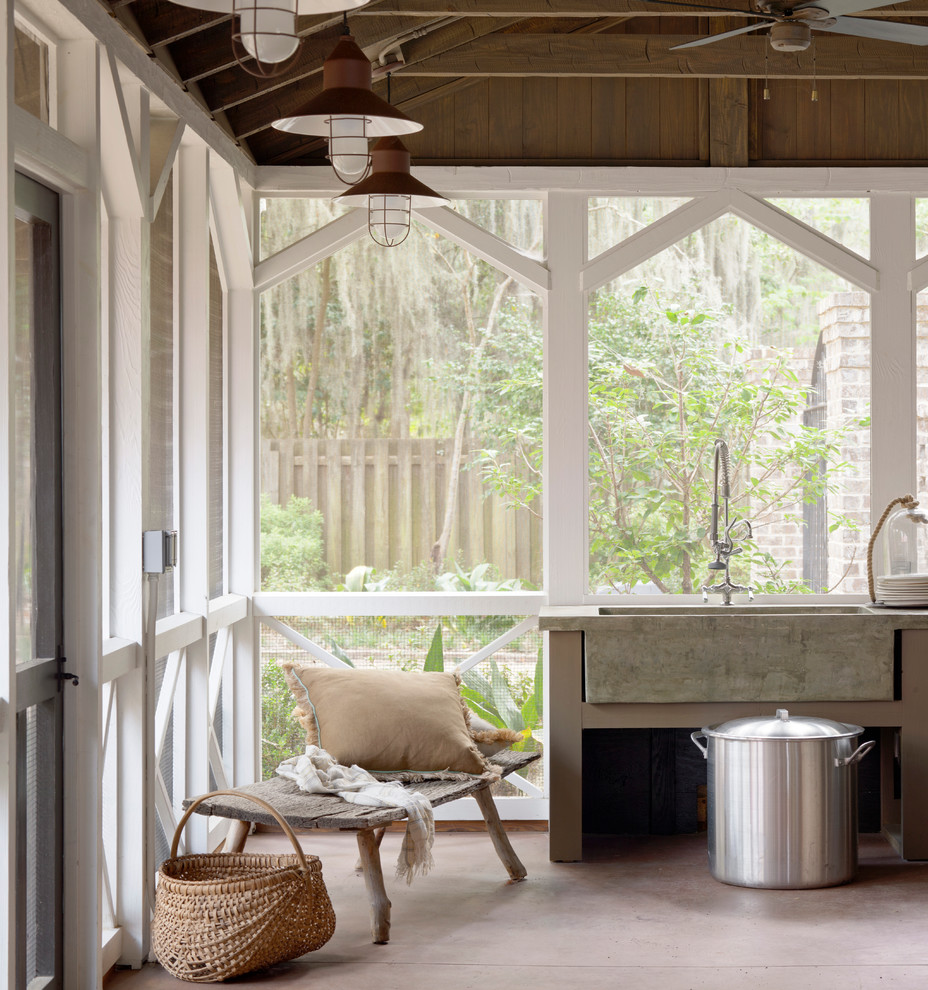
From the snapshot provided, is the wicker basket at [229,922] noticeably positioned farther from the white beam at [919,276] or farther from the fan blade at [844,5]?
the white beam at [919,276]

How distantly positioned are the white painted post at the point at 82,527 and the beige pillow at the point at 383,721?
1100 millimetres

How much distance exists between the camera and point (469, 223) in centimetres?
509

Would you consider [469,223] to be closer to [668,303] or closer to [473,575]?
[668,303]

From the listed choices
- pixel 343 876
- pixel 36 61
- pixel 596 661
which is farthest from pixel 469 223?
pixel 343 876

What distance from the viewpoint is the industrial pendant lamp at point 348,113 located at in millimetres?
2730

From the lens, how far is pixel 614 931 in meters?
3.76

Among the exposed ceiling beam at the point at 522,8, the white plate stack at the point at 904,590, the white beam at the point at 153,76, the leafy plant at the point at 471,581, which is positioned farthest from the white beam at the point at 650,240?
the white plate stack at the point at 904,590

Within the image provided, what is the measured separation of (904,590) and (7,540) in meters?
3.39

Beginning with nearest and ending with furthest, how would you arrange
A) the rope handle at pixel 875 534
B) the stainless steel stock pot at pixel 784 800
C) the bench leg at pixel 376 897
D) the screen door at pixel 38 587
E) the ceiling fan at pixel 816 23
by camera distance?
the screen door at pixel 38 587 → the ceiling fan at pixel 816 23 → the bench leg at pixel 376 897 → the stainless steel stock pot at pixel 784 800 → the rope handle at pixel 875 534

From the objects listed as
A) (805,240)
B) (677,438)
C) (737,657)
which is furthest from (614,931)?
(805,240)

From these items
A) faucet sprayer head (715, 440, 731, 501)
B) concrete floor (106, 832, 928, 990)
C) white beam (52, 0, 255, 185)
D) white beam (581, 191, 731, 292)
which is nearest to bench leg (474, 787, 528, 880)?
concrete floor (106, 832, 928, 990)

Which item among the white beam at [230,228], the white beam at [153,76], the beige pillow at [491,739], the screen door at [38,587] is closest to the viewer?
the screen door at [38,587]

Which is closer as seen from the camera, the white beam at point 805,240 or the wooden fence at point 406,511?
the white beam at point 805,240

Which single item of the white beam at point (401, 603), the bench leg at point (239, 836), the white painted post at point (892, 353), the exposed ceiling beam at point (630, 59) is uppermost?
the exposed ceiling beam at point (630, 59)
